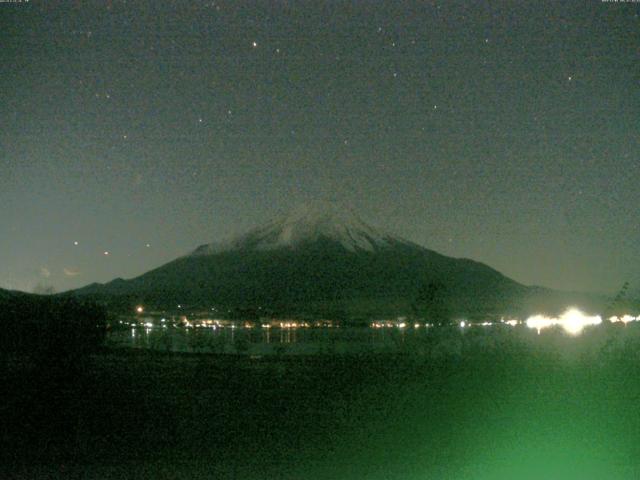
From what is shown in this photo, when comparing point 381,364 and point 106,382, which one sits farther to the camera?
point 381,364

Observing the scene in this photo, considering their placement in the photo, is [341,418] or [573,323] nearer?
[341,418]

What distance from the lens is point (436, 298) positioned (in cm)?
3575

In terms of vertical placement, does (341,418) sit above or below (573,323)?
below

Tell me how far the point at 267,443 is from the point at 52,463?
2619mm

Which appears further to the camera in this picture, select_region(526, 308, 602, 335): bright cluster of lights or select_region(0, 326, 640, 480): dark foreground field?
select_region(526, 308, 602, 335): bright cluster of lights

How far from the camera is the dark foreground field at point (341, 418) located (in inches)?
387

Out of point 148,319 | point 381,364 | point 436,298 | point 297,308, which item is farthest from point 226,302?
point 381,364

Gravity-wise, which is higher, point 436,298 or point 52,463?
point 436,298

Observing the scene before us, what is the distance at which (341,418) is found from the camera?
12.4 m

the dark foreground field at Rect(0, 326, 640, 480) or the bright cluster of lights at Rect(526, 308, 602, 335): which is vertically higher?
the bright cluster of lights at Rect(526, 308, 602, 335)

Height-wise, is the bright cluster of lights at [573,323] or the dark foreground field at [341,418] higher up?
the bright cluster of lights at [573,323]

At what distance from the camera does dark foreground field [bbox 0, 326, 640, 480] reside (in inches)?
387

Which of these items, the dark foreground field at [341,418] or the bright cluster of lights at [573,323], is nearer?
the dark foreground field at [341,418]

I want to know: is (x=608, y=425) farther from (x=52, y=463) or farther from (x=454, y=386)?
(x=52, y=463)
